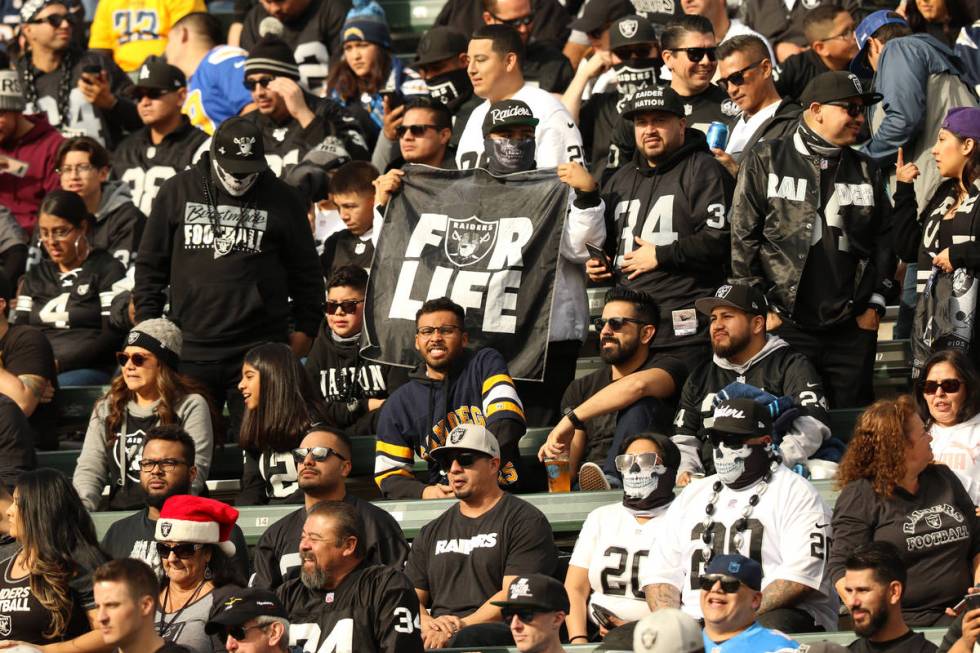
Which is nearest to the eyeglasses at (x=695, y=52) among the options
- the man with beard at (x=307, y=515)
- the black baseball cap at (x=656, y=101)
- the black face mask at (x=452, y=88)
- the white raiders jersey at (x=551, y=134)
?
the white raiders jersey at (x=551, y=134)

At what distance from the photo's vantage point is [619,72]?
11.4 metres

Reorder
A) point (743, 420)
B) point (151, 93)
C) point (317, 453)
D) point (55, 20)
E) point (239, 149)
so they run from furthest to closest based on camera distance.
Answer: point (55, 20) → point (151, 93) → point (239, 149) → point (317, 453) → point (743, 420)

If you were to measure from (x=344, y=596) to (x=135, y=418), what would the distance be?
2307 mm

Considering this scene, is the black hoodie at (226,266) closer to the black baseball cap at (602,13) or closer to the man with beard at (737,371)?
the man with beard at (737,371)

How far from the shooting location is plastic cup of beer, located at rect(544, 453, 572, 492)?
9266 mm

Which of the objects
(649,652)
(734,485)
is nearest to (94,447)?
(734,485)

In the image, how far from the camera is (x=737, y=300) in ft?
30.0

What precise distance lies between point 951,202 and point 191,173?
4.10 metres

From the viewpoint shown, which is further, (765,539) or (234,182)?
(234,182)

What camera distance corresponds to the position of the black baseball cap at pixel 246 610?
7.46 metres

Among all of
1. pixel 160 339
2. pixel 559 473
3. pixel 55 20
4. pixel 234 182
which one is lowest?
pixel 559 473

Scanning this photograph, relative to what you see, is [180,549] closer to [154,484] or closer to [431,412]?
[154,484]

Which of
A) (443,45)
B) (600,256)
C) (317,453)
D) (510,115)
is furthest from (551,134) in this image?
(317,453)

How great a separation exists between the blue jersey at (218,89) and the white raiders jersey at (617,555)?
246 inches
